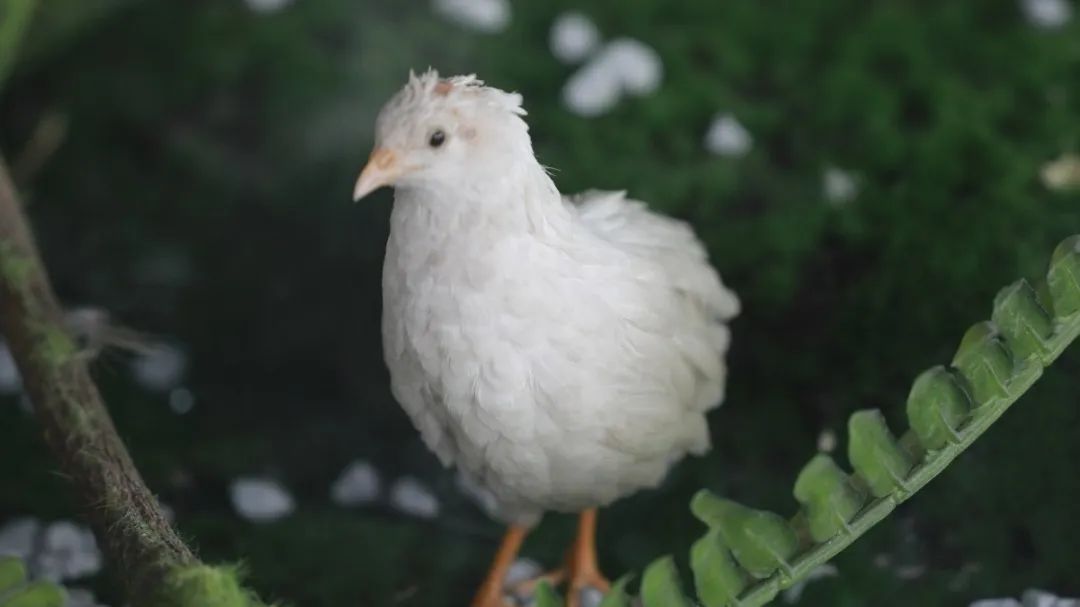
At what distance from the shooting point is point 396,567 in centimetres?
92

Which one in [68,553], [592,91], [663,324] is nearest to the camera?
[663,324]

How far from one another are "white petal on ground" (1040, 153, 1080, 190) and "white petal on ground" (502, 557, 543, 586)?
20.2 inches

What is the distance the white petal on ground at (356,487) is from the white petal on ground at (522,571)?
0.12 m

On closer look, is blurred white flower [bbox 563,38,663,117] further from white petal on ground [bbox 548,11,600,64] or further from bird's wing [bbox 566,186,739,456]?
bird's wing [bbox 566,186,739,456]

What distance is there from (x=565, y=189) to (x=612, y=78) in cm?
22

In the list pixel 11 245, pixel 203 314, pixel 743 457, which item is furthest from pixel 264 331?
pixel 743 457

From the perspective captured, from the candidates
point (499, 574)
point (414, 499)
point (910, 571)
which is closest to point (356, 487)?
point (414, 499)

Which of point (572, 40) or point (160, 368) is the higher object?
point (572, 40)

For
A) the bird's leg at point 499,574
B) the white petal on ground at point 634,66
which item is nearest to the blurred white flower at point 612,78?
the white petal on ground at point 634,66

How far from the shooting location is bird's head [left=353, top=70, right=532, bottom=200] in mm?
664

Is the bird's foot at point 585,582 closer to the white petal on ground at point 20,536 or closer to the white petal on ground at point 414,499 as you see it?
the white petal on ground at point 414,499

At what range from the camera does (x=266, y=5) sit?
4.11 ft

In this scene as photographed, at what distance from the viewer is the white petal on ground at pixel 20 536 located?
91cm

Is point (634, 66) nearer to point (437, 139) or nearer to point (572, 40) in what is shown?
point (572, 40)
